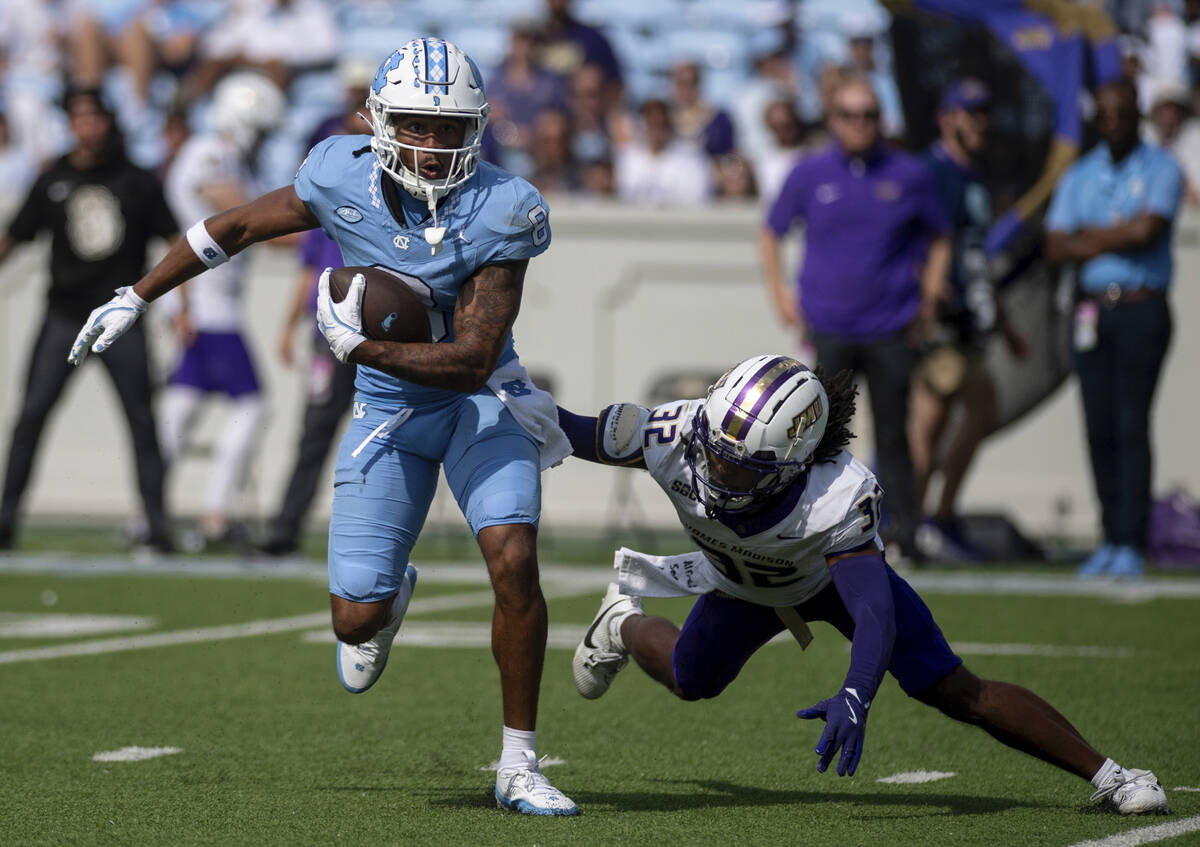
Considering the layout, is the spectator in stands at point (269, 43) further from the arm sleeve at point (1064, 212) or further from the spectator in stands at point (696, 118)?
the arm sleeve at point (1064, 212)

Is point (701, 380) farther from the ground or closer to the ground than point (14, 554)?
farther from the ground

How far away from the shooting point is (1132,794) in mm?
4180

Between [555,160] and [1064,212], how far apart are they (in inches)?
167

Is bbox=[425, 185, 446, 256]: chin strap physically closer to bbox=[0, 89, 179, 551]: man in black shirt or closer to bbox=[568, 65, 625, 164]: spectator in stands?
bbox=[0, 89, 179, 551]: man in black shirt

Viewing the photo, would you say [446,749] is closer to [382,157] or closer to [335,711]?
[335,711]

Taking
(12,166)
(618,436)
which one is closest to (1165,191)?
A: (618,436)

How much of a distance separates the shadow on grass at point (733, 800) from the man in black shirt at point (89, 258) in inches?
204

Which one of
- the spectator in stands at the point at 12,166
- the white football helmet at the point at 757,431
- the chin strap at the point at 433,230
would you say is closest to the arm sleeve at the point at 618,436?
the white football helmet at the point at 757,431

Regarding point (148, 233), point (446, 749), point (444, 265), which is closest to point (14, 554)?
point (148, 233)

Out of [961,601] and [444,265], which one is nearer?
[444,265]

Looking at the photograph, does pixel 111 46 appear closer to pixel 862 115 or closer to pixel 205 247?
pixel 862 115

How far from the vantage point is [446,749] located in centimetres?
509

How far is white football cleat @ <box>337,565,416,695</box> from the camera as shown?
4.79 metres

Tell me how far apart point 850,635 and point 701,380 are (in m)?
6.33
